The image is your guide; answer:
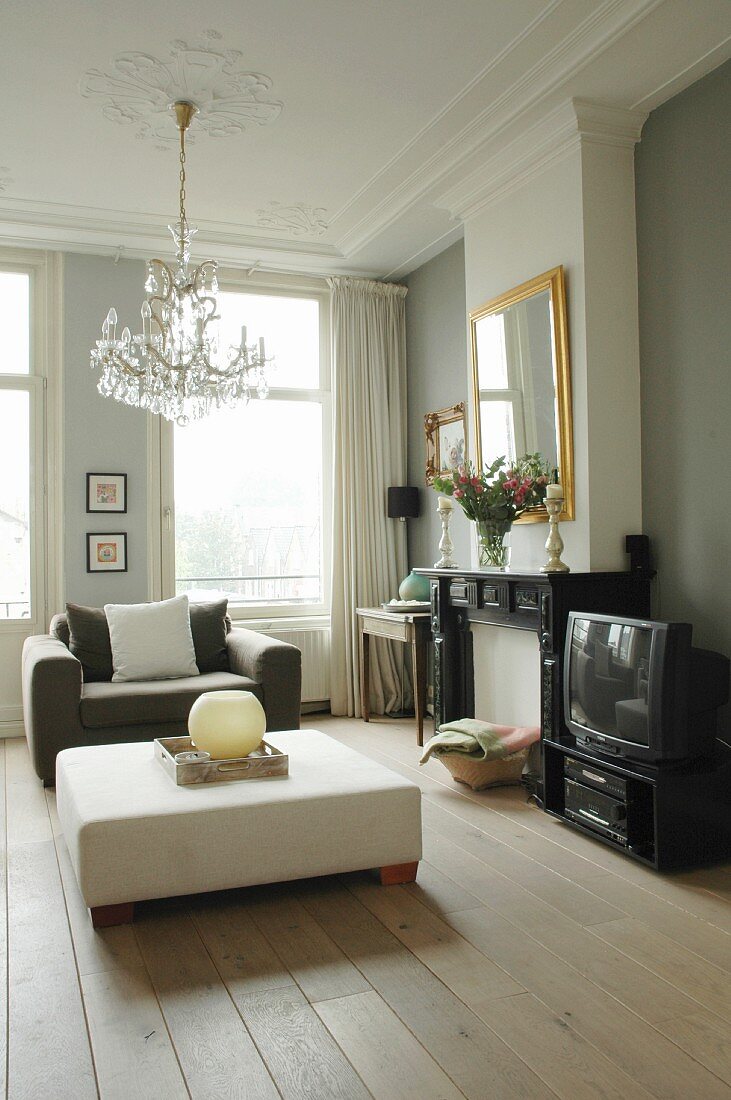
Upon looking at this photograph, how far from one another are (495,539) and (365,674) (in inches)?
69.6

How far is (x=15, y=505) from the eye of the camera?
5.39 m

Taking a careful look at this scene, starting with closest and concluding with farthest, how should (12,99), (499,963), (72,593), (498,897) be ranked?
(499,963)
(498,897)
(12,99)
(72,593)

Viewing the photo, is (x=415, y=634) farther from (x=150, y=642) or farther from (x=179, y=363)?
(x=179, y=363)

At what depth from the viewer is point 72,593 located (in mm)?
5426

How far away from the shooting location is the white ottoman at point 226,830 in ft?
8.47

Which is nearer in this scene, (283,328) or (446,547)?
(446,547)

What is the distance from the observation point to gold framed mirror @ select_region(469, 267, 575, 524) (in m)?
3.96

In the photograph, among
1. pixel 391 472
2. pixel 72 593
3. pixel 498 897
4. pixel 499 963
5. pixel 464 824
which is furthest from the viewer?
pixel 391 472

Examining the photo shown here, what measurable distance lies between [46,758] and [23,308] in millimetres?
2830

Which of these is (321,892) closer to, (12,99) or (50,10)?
(50,10)

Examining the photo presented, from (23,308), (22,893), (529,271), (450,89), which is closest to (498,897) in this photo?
(22,893)

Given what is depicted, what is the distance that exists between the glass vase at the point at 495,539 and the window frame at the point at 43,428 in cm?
263

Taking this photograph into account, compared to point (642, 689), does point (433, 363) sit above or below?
above

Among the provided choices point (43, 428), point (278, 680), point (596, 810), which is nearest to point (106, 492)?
point (43, 428)
